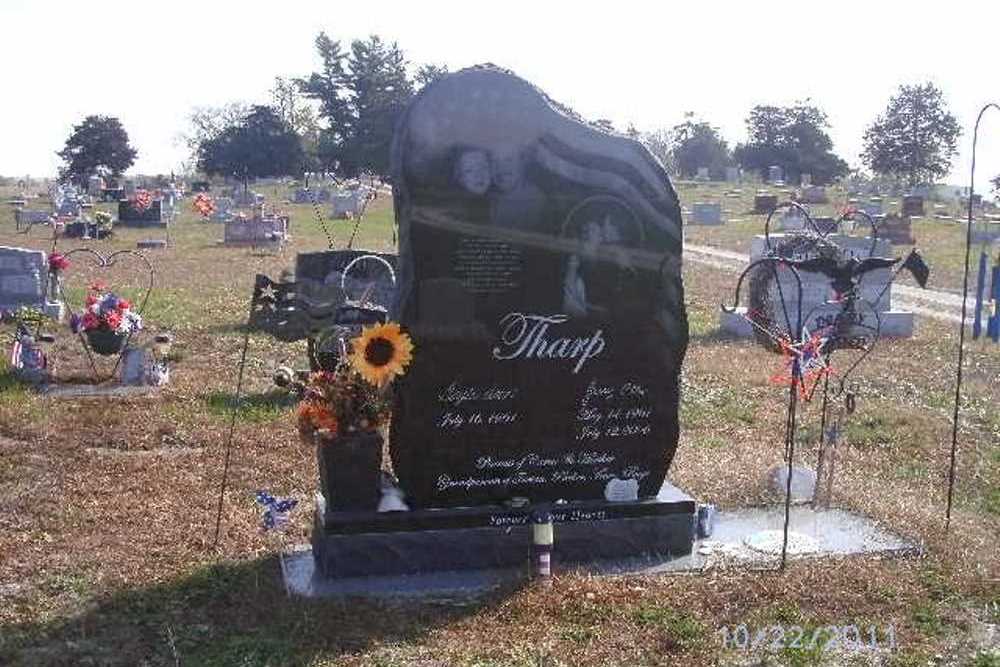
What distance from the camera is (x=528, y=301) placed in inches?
266

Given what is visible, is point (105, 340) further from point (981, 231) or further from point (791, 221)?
point (791, 221)

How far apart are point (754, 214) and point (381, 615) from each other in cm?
4586

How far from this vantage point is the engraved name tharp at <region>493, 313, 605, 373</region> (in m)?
6.74

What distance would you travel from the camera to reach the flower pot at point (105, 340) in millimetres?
12398

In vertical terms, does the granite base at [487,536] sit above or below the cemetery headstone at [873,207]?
below


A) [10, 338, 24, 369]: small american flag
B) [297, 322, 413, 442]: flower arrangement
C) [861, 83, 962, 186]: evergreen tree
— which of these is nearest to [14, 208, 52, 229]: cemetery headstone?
[10, 338, 24, 369]: small american flag

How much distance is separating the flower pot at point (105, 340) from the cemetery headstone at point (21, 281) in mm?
4973

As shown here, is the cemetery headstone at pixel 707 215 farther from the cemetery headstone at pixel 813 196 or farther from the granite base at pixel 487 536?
the granite base at pixel 487 536

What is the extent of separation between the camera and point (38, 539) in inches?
284

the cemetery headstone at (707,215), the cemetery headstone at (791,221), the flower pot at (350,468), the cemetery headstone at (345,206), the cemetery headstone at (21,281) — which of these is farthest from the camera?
the cemetery headstone at (345,206)

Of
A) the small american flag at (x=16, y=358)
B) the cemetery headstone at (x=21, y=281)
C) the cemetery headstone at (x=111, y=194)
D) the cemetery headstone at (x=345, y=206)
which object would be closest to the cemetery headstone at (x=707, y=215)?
the cemetery headstone at (x=345, y=206)

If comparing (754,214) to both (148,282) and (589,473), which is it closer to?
(148,282)

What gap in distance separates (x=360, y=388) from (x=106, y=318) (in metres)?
6.86
